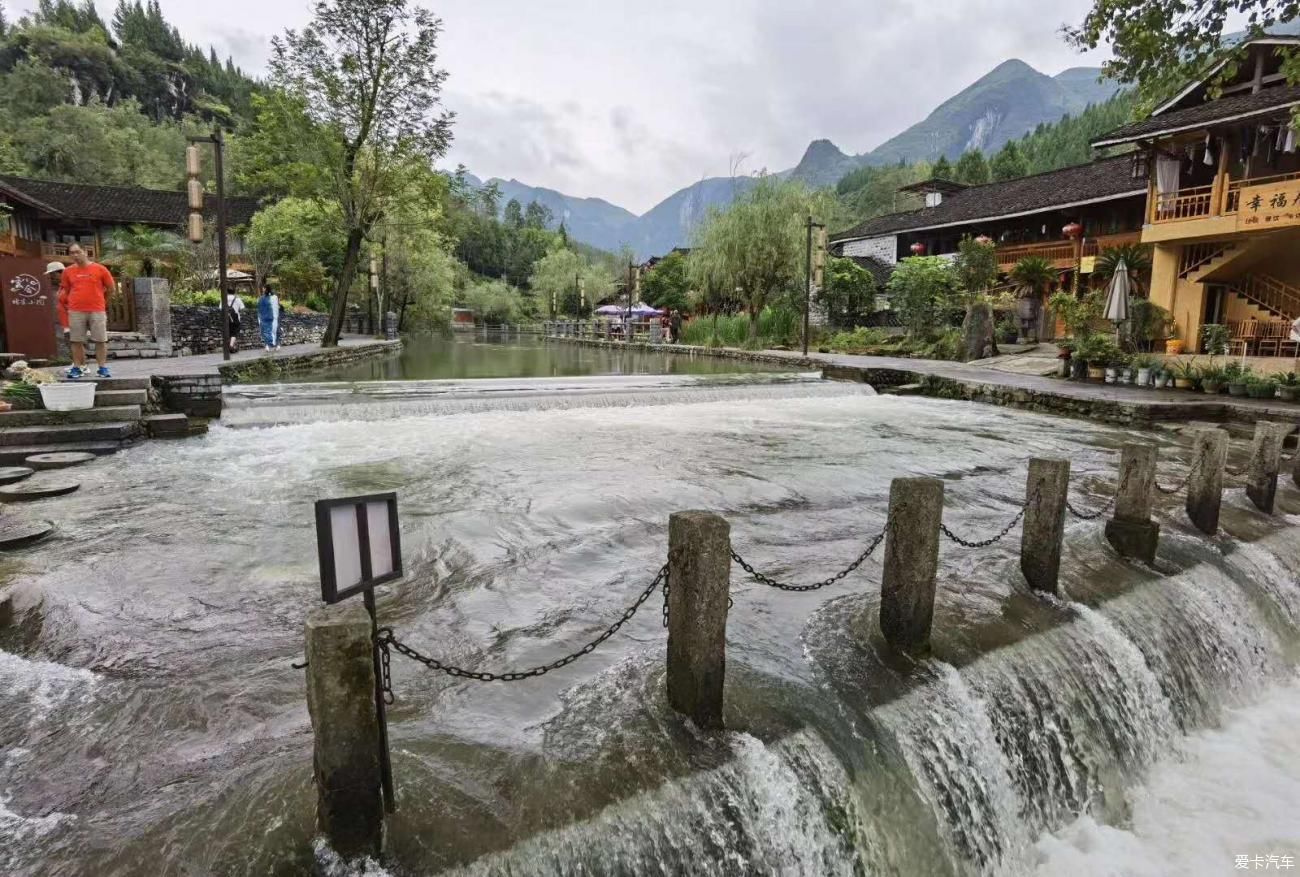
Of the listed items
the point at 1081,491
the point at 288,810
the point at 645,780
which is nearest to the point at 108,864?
the point at 288,810

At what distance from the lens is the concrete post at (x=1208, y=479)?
6.72 meters

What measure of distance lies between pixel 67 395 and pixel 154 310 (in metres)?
8.51

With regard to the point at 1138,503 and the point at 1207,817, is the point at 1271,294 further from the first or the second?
the point at 1207,817

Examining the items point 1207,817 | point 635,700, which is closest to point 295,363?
point 635,700

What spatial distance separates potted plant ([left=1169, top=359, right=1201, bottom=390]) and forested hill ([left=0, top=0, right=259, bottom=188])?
5287 cm

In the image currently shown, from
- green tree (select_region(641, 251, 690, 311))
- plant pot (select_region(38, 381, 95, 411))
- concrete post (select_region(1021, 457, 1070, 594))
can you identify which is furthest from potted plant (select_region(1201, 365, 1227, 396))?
green tree (select_region(641, 251, 690, 311))

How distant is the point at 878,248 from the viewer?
118 feet

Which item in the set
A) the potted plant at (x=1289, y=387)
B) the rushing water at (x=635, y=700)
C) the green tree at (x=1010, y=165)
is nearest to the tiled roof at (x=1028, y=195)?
the potted plant at (x=1289, y=387)

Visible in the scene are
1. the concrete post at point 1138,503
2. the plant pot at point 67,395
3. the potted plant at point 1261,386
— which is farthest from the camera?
the potted plant at point 1261,386

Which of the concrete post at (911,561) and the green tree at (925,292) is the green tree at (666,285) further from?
the concrete post at (911,561)

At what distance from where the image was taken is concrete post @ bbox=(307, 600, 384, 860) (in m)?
2.37

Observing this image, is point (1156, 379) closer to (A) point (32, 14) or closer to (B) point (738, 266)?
(B) point (738, 266)

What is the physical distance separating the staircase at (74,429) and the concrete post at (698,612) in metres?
8.66

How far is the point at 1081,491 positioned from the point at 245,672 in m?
8.33
